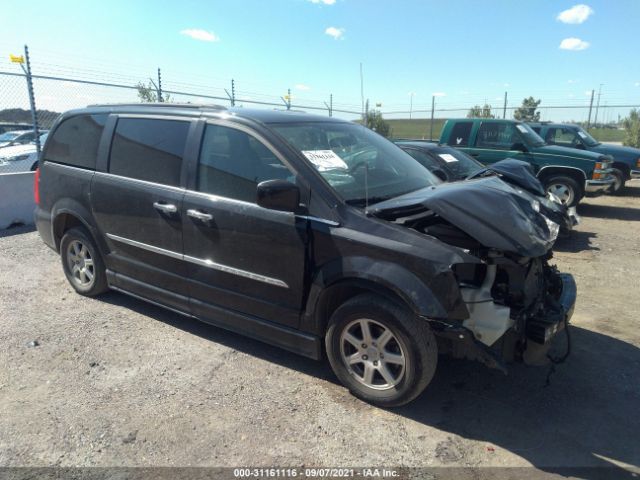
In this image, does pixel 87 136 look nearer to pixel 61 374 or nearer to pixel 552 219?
pixel 61 374

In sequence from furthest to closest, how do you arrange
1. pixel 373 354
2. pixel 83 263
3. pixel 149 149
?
pixel 83 263, pixel 149 149, pixel 373 354

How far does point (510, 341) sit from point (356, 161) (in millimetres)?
1673

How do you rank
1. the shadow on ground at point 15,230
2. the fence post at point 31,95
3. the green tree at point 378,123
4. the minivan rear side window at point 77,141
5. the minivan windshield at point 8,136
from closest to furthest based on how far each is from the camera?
the minivan rear side window at point 77,141 → the shadow on ground at point 15,230 → the fence post at point 31,95 → the minivan windshield at point 8,136 → the green tree at point 378,123

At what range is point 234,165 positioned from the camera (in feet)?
11.6

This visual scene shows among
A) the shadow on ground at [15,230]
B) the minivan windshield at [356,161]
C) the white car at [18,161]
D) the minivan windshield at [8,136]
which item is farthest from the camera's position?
the minivan windshield at [8,136]

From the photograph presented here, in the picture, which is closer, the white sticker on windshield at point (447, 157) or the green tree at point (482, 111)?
the white sticker on windshield at point (447, 157)

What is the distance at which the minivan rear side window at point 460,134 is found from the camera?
35.3ft

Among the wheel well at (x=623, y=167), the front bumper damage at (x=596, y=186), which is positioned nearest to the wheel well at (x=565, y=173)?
the front bumper damage at (x=596, y=186)

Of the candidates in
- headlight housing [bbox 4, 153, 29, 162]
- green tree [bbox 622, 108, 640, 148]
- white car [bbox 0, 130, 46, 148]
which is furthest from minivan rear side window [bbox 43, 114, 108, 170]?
green tree [bbox 622, 108, 640, 148]

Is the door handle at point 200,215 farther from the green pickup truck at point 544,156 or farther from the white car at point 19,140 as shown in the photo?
the white car at point 19,140

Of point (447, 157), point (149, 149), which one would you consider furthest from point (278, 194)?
point (447, 157)

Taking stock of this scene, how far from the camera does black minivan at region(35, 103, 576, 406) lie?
9.39ft

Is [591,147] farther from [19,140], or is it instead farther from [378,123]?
[19,140]

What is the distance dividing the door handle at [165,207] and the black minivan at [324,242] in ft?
0.04
